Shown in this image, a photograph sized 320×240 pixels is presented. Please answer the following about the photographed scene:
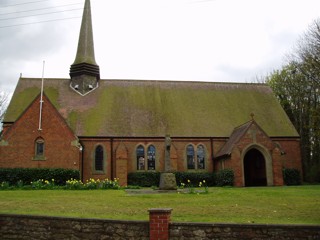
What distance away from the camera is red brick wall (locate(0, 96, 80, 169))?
29.5 m

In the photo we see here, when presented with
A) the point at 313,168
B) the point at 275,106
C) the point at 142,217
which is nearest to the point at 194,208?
the point at 142,217

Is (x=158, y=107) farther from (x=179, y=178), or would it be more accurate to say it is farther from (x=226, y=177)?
(x=226, y=177)

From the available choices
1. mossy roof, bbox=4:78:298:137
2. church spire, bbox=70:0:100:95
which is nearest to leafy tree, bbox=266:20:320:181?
mossy roof, bbox=4:78:298:137

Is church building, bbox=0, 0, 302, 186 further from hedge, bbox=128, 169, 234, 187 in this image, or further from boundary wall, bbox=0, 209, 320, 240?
boundary wall, bbox=0, 209, 320, 240

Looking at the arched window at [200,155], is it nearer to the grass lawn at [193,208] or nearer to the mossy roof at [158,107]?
the mossy roof at [158,107]

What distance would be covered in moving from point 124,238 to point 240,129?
23876mm

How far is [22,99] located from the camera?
34.8 metres

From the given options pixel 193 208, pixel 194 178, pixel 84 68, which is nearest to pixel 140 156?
pixel 194 178

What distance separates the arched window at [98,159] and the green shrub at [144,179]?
2.80m

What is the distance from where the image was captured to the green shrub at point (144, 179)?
1256 inches

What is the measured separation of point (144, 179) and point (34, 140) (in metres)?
9.76

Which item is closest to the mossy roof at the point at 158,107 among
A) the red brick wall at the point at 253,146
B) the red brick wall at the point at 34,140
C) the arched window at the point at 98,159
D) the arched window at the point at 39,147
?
the arched window at the point at 98,159

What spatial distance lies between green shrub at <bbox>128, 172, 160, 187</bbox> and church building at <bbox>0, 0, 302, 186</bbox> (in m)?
0.79

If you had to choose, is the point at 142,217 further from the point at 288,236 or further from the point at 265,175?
the point at 265,175
